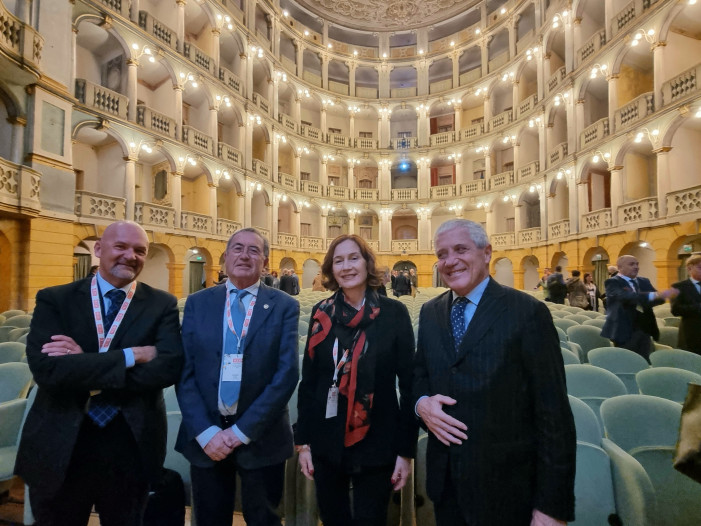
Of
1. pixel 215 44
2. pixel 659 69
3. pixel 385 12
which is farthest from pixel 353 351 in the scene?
pixel 385 12

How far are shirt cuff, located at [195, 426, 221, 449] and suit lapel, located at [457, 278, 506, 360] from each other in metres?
1.23

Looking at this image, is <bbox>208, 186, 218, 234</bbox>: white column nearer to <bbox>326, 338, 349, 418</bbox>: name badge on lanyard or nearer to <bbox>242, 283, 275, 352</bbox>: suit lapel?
<bbox>242, 283, 275, 352</bbox>: suit lapel

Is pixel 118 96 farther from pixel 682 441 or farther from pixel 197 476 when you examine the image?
pixel 682 441

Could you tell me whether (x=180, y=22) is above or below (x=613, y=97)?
above

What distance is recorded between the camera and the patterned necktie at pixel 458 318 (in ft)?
4.93

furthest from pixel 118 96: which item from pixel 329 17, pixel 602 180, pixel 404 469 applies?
pixel 602 180

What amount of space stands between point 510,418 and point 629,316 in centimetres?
402

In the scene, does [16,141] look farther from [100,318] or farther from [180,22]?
[100,318]

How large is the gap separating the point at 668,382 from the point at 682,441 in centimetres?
269

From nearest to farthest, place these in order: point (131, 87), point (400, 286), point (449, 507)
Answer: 1. point (449, 507)
2. point (131, 87)
3. point (400, 286)

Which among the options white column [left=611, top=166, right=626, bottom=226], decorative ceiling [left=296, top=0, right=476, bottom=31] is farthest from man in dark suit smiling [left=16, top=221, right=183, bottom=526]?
decorative ceiling [left=296, top=0, right=476, bottom=31]

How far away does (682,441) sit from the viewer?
3.14ft

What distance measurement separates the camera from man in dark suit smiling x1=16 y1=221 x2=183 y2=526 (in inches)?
62.6

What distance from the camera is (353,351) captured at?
5.65 feet
